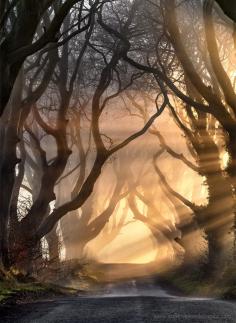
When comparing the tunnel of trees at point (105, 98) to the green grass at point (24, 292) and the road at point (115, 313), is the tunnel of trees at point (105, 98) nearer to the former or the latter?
the green grass at point (24, 292)

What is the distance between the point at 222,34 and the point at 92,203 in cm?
1740

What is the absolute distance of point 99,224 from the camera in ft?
109

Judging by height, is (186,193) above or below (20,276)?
above

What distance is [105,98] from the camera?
2153 centimetres

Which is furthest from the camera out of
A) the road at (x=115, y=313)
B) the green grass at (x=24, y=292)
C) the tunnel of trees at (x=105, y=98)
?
the tunnel of trees at (x=105, y=98)

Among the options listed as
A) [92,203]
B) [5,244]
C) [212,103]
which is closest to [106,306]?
[5,244]

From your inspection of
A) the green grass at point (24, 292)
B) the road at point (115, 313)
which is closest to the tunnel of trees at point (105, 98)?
Result: the green grass at point (24, 292)

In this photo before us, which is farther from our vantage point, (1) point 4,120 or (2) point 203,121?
(2) point 203,121

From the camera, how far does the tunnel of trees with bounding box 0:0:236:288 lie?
15.2m

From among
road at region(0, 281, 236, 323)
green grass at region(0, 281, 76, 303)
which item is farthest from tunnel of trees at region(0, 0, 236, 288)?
road at region(0, 281, 236, 323)

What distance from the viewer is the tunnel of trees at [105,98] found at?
598 inches

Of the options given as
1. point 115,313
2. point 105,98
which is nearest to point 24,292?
point 115,313

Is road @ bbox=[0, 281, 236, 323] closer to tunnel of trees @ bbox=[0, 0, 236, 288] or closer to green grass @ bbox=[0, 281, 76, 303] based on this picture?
green grass @ bbox=[0, 281, 76, 303]

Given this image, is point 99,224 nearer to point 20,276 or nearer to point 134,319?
point 20,276
